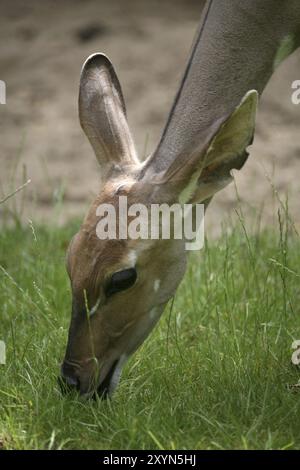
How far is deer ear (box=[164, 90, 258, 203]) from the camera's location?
3.87 metres

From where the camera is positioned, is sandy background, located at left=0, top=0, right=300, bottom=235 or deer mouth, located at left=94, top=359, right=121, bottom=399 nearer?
deer mouth, located at left=94, top=359, right=121, bottom=399

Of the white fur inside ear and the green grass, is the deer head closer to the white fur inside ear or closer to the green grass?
Answer: the white fur inside ear

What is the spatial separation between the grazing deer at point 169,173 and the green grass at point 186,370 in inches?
7.6

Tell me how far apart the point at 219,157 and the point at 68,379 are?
40.6 inches

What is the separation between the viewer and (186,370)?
175 inches

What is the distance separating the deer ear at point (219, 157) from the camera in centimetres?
387

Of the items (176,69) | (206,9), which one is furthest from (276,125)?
(206,9)

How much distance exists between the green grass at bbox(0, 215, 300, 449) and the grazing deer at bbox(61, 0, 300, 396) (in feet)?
0.63

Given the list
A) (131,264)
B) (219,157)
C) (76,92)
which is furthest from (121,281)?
(76,92)

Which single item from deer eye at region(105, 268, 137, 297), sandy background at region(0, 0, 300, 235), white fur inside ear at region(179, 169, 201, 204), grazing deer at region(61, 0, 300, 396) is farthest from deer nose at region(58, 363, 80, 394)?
sandy background at region(0, 0, 300, 235)

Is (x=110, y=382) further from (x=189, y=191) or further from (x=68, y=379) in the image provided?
(x=189, y=191)

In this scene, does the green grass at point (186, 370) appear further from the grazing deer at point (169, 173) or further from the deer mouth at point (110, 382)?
the grazing deer at point (169, 173)

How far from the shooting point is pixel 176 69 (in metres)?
9.10
